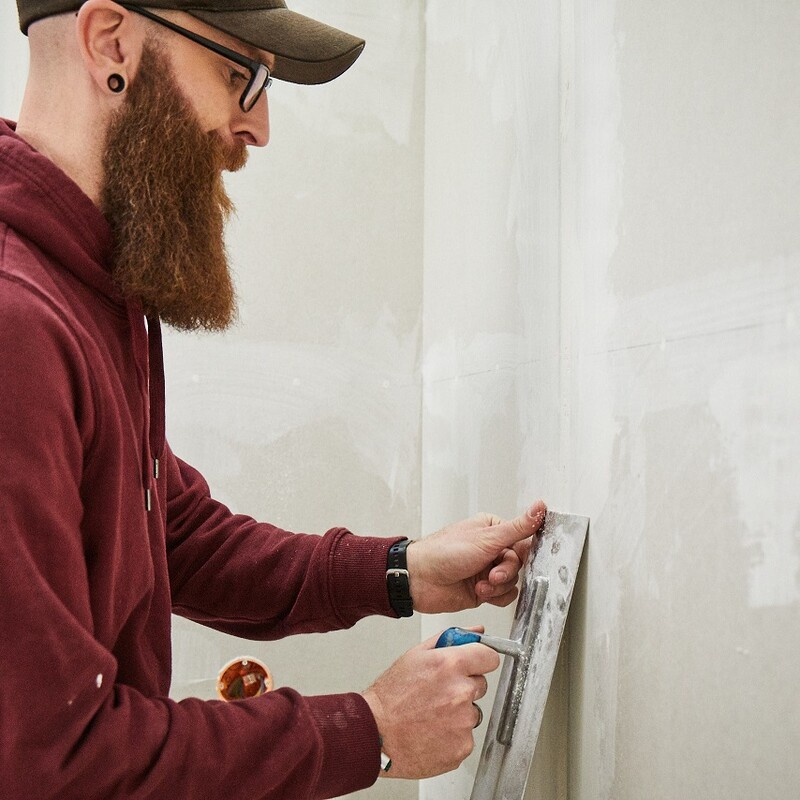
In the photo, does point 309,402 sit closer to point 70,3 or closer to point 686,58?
point 70,3

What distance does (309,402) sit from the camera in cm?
191

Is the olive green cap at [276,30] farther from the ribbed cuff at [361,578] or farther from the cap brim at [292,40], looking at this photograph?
the ribbed cuff at [361,578]

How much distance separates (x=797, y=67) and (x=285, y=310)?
1350 mm

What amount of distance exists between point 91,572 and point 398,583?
0.56 meters

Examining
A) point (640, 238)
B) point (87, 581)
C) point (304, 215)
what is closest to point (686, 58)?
point (640, 238)

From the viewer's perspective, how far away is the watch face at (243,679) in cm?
176

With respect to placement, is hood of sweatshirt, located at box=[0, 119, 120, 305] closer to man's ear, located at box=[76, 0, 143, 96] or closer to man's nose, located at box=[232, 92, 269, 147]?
man's ear, located at box=[76, 0, 143, 96]

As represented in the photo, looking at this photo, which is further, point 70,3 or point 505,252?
point 505,252

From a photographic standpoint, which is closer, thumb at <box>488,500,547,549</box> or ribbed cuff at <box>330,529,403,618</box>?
thumb at <box>488,500,547,549</box>

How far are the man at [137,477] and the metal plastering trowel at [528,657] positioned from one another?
0.06 meters

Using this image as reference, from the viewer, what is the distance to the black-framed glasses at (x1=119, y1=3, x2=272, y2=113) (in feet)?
3.45

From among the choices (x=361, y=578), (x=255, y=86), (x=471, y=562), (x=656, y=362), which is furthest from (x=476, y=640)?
(x=255, y=86)

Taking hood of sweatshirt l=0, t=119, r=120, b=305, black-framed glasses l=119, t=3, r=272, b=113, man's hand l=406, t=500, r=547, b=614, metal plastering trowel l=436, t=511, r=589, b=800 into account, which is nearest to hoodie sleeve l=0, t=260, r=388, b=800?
hood of sweatshirt l=0, t=119, r=120, b=305

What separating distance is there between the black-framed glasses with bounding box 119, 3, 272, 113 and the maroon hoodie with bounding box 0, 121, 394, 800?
0.24 metres
